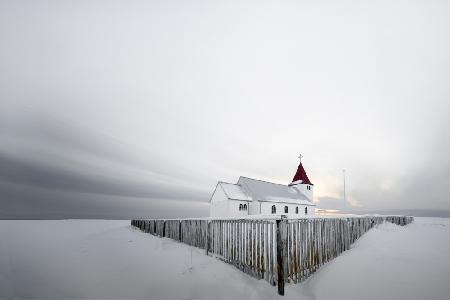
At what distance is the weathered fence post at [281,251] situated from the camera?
603 cm

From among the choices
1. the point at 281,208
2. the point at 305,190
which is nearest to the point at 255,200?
the point at 281,208

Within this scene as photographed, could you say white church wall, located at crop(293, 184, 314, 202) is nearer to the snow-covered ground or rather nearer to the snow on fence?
the snow on fence

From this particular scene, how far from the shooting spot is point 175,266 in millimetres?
8297

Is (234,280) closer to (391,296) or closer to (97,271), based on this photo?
(391,296)

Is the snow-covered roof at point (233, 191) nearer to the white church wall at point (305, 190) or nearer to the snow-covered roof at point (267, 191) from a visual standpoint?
the snow-covered roof at point (267, 191)

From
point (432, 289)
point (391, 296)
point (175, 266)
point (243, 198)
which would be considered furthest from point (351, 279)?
point (243, 198)

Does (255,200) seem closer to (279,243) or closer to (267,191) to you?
(267,191)

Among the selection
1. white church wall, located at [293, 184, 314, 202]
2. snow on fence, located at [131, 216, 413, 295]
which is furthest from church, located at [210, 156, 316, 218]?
snow on fence, located at [131, 216, 413, 295]

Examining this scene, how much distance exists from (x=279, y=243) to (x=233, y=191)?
30682 mm

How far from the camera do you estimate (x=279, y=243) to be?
6.39 m

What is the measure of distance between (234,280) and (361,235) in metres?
7.18

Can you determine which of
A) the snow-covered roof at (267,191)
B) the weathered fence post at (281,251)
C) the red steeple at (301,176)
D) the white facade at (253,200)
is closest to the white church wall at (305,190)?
the red steeple at (301,176)

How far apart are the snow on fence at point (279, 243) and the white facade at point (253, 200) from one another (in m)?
24.4

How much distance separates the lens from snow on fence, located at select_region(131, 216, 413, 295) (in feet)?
21.3
